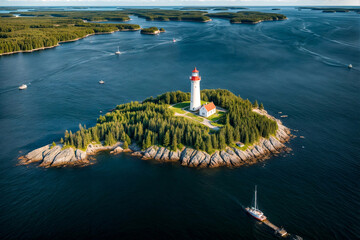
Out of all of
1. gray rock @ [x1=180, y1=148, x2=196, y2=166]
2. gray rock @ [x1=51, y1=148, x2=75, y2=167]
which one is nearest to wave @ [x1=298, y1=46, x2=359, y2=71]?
gray rock @ [x1=180, y1=148, x2=196, y2=166]

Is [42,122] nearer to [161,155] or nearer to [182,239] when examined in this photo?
[161,155]

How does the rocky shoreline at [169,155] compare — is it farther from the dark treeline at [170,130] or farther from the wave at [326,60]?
the wave at [326,60]

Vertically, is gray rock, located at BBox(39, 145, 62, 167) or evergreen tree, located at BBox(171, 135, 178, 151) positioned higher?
evergreen tree, located at BBox(171, 135, 178, 151)

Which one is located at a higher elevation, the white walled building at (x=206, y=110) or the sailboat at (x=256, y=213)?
the white walled building at (x=206, y=110)

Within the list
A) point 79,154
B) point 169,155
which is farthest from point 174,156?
point 79,154

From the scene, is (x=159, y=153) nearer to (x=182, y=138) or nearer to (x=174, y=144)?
(x=174, y=144)

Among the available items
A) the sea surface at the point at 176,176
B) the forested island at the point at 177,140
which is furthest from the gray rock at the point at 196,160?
the sea surface at the point at 176,176

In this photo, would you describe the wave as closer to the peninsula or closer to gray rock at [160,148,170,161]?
the peninsula

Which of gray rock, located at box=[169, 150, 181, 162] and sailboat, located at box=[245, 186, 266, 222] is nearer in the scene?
sailboat, located at box=[245, 186, 266, 222]
